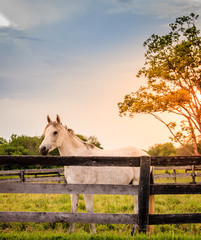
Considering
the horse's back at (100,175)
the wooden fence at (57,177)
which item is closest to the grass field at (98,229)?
the horse's back at (100,175)

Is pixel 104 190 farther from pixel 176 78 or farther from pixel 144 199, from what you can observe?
pixel 176 78

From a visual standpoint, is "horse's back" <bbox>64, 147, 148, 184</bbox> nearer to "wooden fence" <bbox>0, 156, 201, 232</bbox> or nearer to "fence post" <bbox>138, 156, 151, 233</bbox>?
"wooden fence" <bbox>0, 156, 201, 232</bbox>

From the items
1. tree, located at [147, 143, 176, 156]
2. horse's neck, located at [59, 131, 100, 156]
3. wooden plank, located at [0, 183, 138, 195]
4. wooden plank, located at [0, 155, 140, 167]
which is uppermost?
horse's neck, located at [59, 131, 100, 156]

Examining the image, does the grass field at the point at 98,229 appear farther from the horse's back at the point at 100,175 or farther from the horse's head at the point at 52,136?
the horse's head at the point at 52,136

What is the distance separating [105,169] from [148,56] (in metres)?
19.7

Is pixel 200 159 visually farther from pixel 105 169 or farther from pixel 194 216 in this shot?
pixel 105 169

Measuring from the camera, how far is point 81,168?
5.53 meters

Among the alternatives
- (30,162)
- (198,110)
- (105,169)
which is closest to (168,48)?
(198,110)

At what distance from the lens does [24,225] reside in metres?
5.80

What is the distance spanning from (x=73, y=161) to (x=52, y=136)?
1491mm

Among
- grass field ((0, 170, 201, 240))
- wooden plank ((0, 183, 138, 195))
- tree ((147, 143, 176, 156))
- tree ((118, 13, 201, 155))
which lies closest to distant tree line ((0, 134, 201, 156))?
tree ((147, 143, 176, 156))

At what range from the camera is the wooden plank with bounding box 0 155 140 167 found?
4.29 meters

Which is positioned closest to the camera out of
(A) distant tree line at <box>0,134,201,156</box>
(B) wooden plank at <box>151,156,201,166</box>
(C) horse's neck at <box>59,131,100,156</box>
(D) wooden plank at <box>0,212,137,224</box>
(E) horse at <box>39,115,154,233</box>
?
(D) wooden plank at <box>0,212,137,224</box>

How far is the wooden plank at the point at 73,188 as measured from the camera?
14.0 ft
